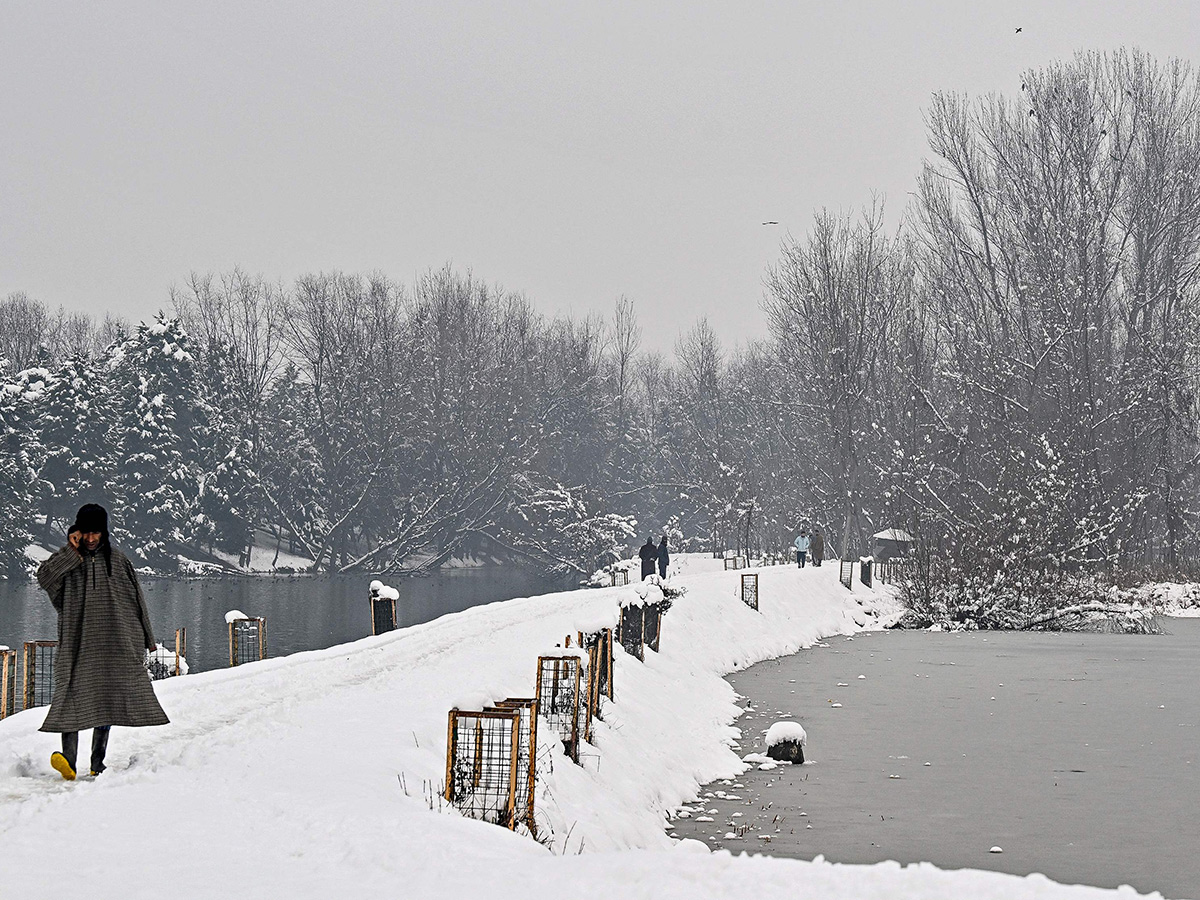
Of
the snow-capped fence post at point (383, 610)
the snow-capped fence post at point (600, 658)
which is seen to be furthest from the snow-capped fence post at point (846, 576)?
the snow-capped fence post at point (600, 658)

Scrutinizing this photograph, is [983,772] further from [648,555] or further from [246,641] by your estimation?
[648,555]

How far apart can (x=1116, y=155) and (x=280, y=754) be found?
45.4 meters

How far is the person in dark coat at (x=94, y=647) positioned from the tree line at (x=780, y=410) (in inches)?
1183

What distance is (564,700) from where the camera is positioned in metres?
13.4

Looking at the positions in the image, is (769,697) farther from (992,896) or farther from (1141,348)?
(1141,348)

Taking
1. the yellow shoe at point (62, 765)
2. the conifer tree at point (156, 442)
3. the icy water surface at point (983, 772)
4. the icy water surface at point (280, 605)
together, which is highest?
the conifer tree at point (156, 442)

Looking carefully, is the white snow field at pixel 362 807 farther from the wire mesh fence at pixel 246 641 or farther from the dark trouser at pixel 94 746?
the wire mesh fence at pixel 246 641

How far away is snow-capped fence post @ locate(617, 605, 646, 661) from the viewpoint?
2130 cm

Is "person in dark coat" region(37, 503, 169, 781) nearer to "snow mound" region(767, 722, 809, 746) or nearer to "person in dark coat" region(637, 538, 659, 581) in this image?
"snow mound" region(767, 722, 809, 746)

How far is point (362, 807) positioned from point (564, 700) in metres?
5.22

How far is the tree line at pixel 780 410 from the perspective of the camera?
45875 mm

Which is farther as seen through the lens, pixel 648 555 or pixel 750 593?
pixel 648 555

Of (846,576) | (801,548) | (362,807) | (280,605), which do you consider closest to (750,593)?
(846,576)

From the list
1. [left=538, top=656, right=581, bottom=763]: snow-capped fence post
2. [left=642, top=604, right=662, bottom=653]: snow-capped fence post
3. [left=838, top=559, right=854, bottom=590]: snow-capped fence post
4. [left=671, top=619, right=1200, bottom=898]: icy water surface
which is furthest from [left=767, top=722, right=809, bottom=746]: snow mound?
[left=838, top=559, right=854, bottom=590]: snow-capped fence post
